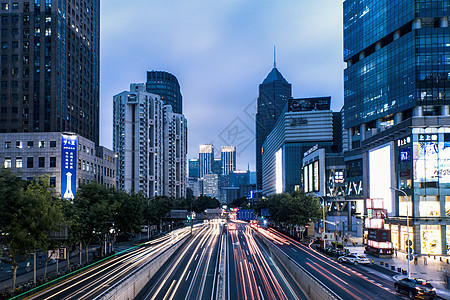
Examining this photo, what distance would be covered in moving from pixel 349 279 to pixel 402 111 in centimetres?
7036

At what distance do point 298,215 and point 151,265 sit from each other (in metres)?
50.6

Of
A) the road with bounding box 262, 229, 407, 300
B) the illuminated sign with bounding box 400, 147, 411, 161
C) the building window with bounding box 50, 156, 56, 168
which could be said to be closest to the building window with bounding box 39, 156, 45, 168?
the building window with bounding box 50, 156, 56, 168

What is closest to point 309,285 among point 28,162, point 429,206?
point 429,206

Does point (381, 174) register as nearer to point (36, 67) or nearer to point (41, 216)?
point (41, 216)

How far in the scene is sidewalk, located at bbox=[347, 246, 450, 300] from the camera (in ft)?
133

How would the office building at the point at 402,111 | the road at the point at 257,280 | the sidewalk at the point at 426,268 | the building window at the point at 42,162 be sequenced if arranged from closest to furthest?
the road at the point at 257,280 → the sidewalk at the point at 426,268 → the office building at the point at 402,111 → the building window at the point at 42,162

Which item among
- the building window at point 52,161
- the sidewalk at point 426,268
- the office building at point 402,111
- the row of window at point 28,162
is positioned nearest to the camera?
the sidewalk at point 426,268

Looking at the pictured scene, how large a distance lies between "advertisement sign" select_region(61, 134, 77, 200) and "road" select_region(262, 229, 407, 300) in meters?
53.8

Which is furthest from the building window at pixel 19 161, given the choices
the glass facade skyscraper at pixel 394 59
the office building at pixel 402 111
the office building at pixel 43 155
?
the glass facade skyscraper at pixel 394 59

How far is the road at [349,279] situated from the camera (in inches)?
1405

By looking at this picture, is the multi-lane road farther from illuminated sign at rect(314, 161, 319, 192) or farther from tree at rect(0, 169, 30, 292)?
illuminated sign at rect(314, 161, 319, 192)

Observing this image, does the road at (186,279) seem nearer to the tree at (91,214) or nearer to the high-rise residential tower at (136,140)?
the tree at (91,214)

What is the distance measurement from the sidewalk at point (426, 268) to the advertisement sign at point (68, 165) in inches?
2611

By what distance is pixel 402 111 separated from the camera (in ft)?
323
